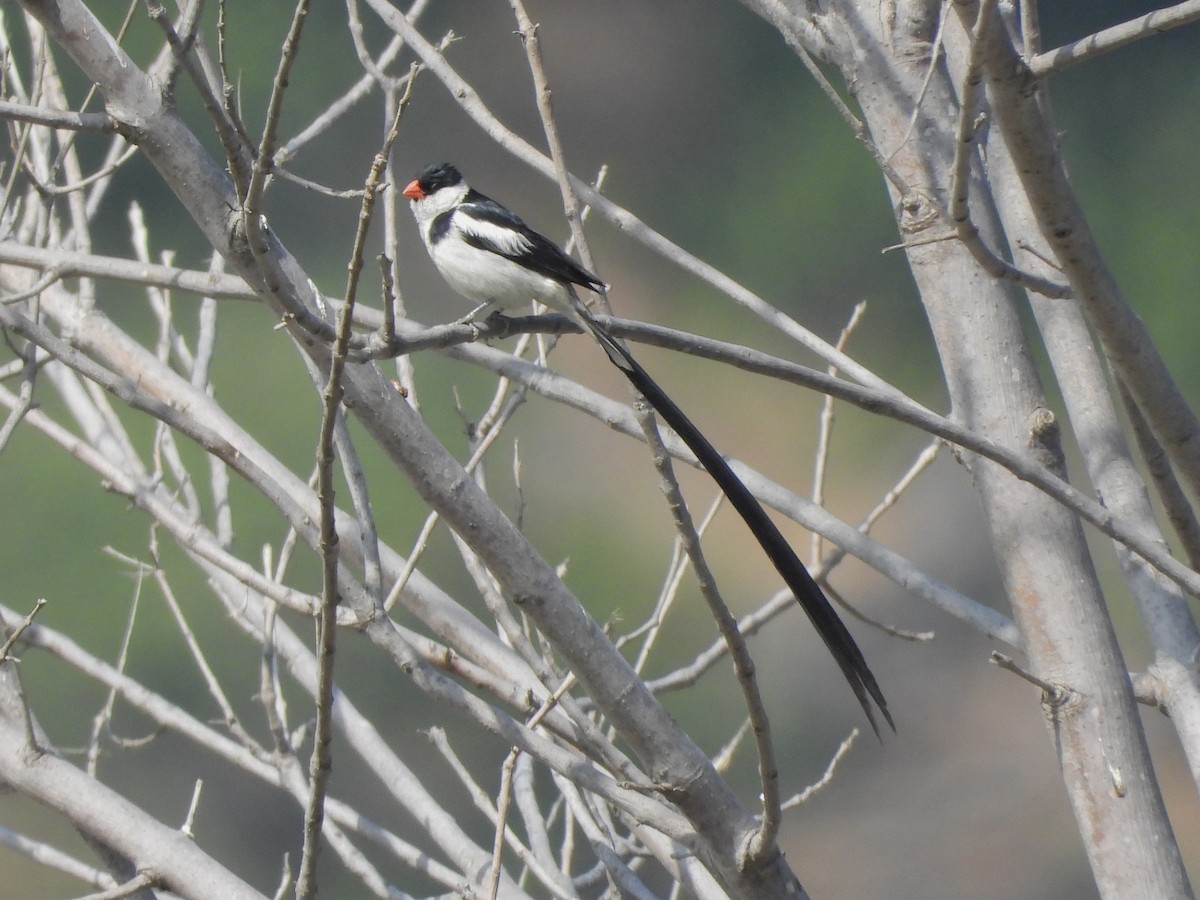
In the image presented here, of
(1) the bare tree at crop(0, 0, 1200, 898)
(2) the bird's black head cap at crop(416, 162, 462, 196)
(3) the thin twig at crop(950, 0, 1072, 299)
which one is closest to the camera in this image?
(3) the thin twig at crop(950, 0, 1072, 299)

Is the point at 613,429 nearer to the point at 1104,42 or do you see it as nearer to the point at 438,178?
the point at 1104,42

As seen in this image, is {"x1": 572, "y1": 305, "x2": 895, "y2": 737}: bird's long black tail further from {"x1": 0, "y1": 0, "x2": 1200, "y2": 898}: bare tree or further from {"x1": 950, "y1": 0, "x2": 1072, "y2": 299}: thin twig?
{"x1": 950, "y1": 0, "x2": 1072, "y2": 299}: thin twig

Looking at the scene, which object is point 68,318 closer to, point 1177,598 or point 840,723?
point 1177,598

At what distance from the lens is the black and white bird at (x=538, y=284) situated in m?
1.00

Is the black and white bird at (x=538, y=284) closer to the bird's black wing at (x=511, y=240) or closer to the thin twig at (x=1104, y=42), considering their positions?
the bird's black wing at (x=511, y=240)

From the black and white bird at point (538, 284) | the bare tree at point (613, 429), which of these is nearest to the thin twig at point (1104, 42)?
the bare tree at point (613, 429)

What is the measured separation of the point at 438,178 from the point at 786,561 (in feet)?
4.04

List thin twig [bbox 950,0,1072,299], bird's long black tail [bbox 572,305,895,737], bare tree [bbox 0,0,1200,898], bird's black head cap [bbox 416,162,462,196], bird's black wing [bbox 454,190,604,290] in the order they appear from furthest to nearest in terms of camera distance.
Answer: bird's black head cap [bbox 416,162,462,196] → bird's black wing [bbox 454,190,604,290] → bird's long black tail [bbox 572,305,895,737] → bare tree [bbox 0,0,1200,898] → thin twig [bbox 950,0,1072,299]

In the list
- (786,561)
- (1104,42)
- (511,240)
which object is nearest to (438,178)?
(511,240)

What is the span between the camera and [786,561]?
1006mm

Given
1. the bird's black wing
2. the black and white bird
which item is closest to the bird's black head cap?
the black and white bird

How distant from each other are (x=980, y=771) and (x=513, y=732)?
3.22 m

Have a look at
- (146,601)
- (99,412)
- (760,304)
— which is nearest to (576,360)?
(146,601)

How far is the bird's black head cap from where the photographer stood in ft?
6.64
